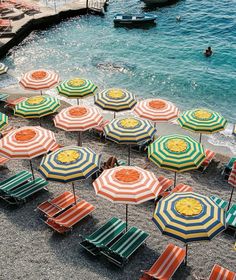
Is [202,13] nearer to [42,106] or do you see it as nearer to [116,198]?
[42,106]

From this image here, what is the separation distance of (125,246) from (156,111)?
7084 millimetres

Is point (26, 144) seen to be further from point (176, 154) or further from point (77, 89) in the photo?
point (77, 89)

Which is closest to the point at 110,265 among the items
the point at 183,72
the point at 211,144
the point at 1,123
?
the point at 1,123

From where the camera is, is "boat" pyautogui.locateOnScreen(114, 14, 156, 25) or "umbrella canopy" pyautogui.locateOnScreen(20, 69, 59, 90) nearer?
"umbrella canopy" pyautogui.locateOnScreen(20, 69, 59, 90)

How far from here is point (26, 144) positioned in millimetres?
13898

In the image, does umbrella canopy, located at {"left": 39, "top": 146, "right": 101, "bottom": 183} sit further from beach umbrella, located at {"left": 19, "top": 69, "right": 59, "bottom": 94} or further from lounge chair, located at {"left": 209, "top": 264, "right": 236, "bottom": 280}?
beach umbrella, located at {"left": 19, "top": 69, "right": 59, "bottom": 94}

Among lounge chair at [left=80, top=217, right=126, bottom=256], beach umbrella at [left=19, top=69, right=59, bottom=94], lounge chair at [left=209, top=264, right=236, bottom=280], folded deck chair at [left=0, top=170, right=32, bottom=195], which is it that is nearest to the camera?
lounge chair at [left=209, top=264, right=236, bottom=280]

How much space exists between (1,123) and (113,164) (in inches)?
211

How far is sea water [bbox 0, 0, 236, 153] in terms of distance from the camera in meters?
26.9

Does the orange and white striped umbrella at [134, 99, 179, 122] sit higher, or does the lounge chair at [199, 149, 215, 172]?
the orange and white striped umbrella at [134, 99, 179, 122]

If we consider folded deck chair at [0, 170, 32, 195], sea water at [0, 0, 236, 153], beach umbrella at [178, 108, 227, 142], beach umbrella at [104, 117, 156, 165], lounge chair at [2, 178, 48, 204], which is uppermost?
beach umbrella at [104, 117, 156, 165]

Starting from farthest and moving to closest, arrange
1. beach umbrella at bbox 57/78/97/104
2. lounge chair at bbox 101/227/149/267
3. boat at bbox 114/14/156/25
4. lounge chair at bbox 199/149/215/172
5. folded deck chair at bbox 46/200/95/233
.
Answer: boat at bbox 114/14/156/25 → beach umbrella at bbox 57/78/97/104 → lounge chair at bbox 199/149/215/172 → folded deck chair at bbox 46/200/95/233 → lounge chair at bbox 101/227/149/267

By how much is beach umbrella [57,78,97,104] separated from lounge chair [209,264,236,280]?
1120 cm

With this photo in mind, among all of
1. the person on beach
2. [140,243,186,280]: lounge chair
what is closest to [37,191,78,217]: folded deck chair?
[140,243,186,280]: lounge chair
